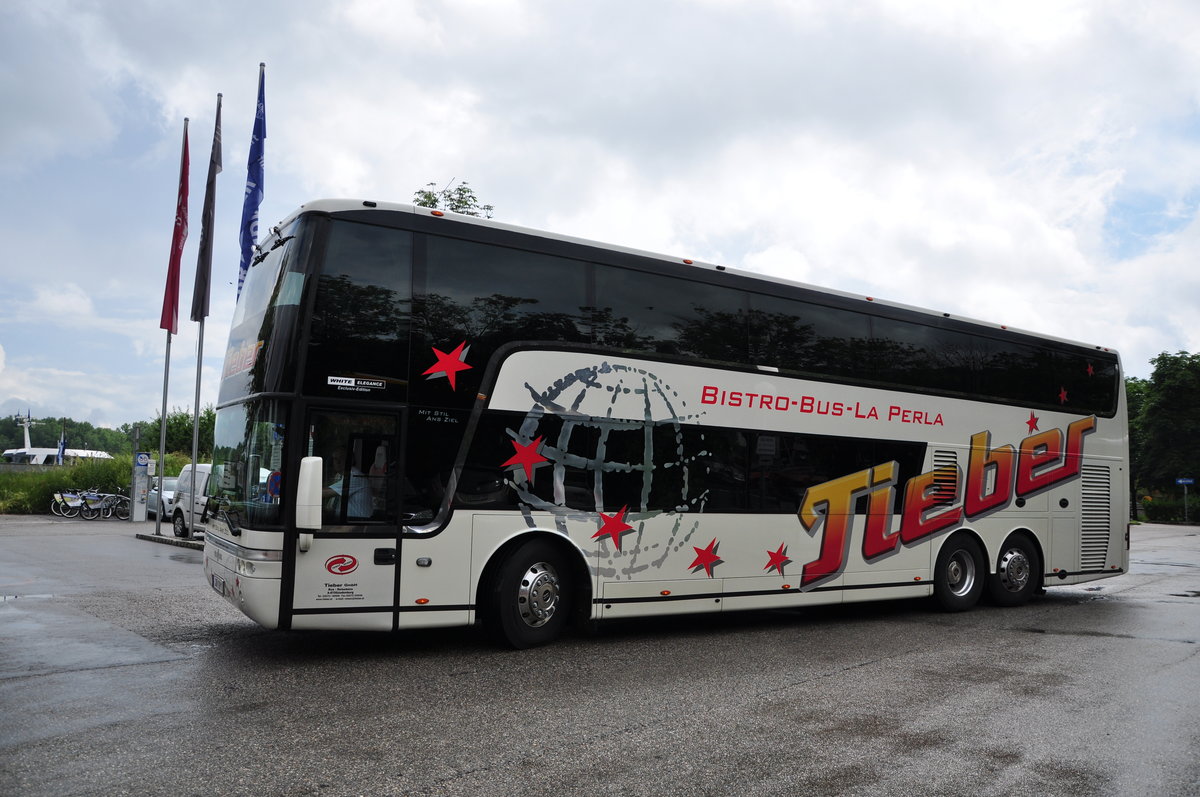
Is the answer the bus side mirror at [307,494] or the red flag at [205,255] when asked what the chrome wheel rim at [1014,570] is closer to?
the bus side mirror at [307,494]

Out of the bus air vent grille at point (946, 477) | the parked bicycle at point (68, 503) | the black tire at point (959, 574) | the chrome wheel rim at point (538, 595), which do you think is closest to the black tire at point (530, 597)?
the chrome wheel rim at point (538, 595)

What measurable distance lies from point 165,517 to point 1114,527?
28230 mm

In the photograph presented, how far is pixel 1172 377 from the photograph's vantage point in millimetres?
64812

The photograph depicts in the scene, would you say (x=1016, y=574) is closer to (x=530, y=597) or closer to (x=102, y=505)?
(x=530, y=597)

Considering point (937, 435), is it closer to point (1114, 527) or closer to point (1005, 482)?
point (1005, 482)

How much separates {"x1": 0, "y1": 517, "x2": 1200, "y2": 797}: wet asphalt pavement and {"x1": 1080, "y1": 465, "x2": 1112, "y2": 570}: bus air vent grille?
2778mm

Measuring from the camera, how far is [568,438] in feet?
29.3

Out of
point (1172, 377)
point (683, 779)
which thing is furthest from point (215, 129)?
point (1172, 377)

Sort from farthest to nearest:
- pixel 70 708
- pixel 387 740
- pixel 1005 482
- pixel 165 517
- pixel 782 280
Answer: pixel 165 517 < pixel 1005 482 < pixel 782 280 < pixel 70 708 < pixel 387 740

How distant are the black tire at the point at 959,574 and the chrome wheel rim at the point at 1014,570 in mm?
308

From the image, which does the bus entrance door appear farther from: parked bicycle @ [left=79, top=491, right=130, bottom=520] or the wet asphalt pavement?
parked bicycle @ [left=79, top=491, right=130, bottom=520]

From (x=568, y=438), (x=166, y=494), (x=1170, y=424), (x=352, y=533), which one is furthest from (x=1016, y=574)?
(x=1170, y=424)

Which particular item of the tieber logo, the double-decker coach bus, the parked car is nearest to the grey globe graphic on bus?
the double-decker coach bus

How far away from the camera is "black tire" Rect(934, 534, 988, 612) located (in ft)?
39.9
